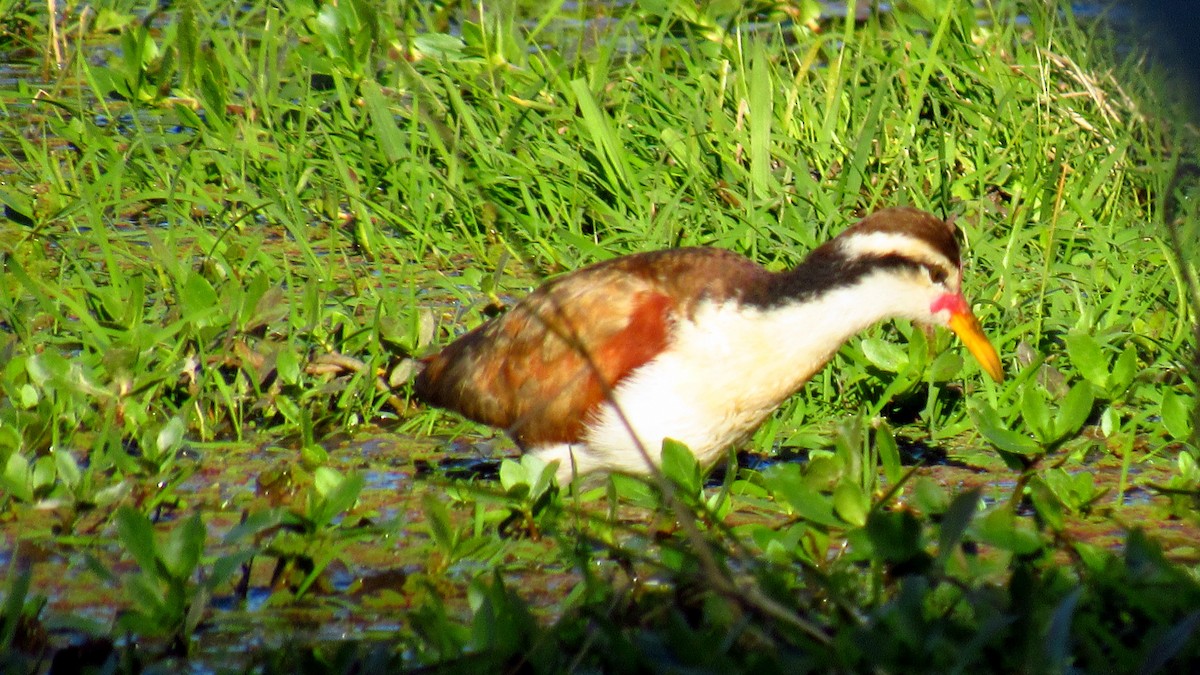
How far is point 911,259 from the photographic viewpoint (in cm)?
468

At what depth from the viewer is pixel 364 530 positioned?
13.6 ft

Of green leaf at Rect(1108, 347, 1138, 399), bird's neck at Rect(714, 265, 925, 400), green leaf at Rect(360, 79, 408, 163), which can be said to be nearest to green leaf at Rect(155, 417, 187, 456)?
bird's neck at Rect(714, 265, 925, 400)

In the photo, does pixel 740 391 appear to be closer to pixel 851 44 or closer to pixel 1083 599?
pixel 1083 599

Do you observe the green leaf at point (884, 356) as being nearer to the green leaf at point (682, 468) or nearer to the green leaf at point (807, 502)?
the green leaf at point (682, 468)

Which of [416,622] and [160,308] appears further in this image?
[160,308]

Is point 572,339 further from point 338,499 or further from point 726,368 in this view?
point 338,499

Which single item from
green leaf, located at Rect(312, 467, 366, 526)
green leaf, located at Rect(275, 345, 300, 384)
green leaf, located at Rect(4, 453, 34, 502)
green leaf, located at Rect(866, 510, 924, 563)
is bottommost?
green leaf, located at Rect(275, 345, 300, 384)

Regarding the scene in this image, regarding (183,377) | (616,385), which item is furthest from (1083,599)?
(183,377)

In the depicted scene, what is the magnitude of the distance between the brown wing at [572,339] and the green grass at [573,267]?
0.98 ft

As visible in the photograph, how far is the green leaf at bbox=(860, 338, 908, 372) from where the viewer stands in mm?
5227

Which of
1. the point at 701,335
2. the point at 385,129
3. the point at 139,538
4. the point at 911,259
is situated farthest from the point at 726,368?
the point at 385,129

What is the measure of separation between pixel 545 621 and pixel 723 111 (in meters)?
3.28

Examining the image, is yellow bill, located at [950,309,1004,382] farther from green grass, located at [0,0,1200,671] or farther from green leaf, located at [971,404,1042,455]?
green leaf, located at [971,404,1042,455]

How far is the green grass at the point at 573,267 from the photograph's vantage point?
10.9 feet
